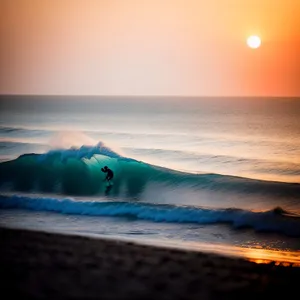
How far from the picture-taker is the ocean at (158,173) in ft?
10.6

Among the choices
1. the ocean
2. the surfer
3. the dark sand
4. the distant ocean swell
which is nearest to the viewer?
the dark sand

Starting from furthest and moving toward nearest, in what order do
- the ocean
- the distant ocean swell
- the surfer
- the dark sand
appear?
the surfer → the distant ocean swell → the ocean → the dark sand

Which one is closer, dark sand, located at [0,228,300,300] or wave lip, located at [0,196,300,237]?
dark sand, located at [0,228,300,300]

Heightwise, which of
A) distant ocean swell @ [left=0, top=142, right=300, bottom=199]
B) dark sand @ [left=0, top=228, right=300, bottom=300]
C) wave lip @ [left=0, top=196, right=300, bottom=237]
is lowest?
dark sand @ [left=0, top=228, right=300, bottom=300]

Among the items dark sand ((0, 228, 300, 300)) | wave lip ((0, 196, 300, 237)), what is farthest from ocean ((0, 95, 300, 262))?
dark sand ((0, 228, 300, 300))

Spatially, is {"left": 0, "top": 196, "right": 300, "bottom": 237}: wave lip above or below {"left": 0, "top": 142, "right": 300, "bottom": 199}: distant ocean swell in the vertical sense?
below

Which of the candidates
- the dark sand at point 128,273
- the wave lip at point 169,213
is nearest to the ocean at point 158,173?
the wave lip at point 169,213

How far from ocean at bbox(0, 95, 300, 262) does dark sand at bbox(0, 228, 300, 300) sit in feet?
1.06

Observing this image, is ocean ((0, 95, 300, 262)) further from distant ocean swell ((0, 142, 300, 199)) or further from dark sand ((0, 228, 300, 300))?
dark sand ((0, 228, 300, 300))

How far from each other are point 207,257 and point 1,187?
95.8 inches

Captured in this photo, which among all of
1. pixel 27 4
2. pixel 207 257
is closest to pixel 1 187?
pixel 27 4

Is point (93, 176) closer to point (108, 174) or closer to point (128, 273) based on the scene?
point (108, 174)

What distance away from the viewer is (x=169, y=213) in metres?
3.44

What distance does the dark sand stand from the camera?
6.95 feet
